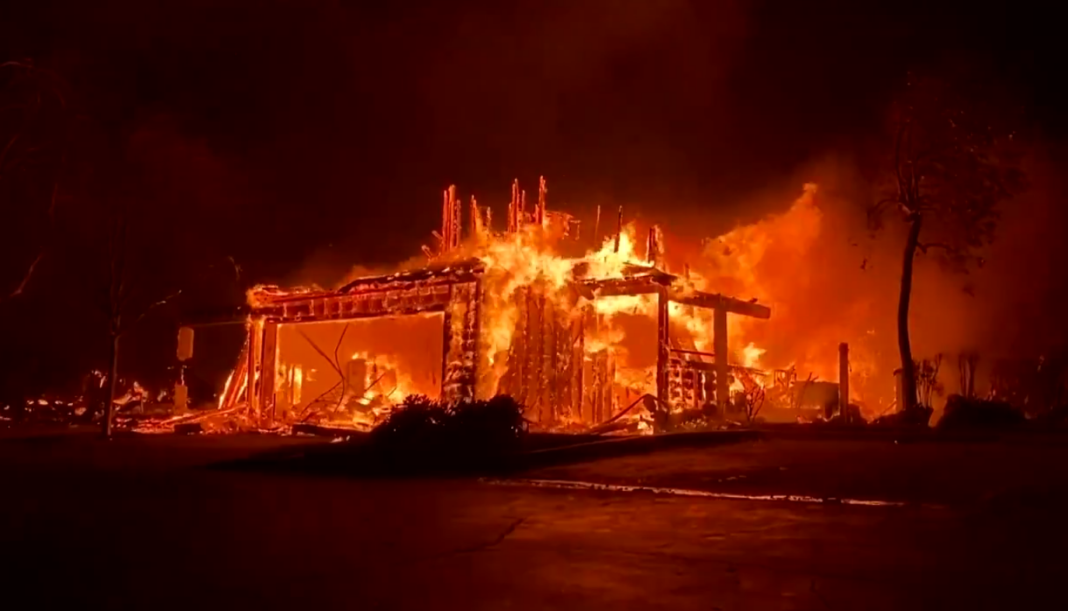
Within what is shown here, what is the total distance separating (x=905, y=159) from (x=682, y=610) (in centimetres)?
2011

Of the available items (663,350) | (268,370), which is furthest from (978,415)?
(268,370)

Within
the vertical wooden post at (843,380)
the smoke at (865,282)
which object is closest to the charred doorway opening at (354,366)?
the smoke at (865,282)

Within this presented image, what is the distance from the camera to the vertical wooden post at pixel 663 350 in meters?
19.5

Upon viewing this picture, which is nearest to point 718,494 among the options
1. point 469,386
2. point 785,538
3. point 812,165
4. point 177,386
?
point 785,538

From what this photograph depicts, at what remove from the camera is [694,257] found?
2928cm

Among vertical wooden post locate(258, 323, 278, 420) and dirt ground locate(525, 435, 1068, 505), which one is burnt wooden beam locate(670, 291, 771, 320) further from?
vertical wooden post locate(258, 323, 278, 420)

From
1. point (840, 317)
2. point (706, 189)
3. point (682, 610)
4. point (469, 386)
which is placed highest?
point (706, 189)

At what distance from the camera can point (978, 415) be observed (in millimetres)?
18469

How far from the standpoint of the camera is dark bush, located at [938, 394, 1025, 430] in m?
18.2

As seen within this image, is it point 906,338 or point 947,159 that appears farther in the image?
point 947,159

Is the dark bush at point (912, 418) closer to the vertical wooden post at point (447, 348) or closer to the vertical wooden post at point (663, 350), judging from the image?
the vertical wooden post at point (663, 350)

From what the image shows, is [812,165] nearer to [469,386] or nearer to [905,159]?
[905,159]

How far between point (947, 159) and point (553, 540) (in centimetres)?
1873

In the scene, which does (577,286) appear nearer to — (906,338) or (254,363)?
(906,338)
